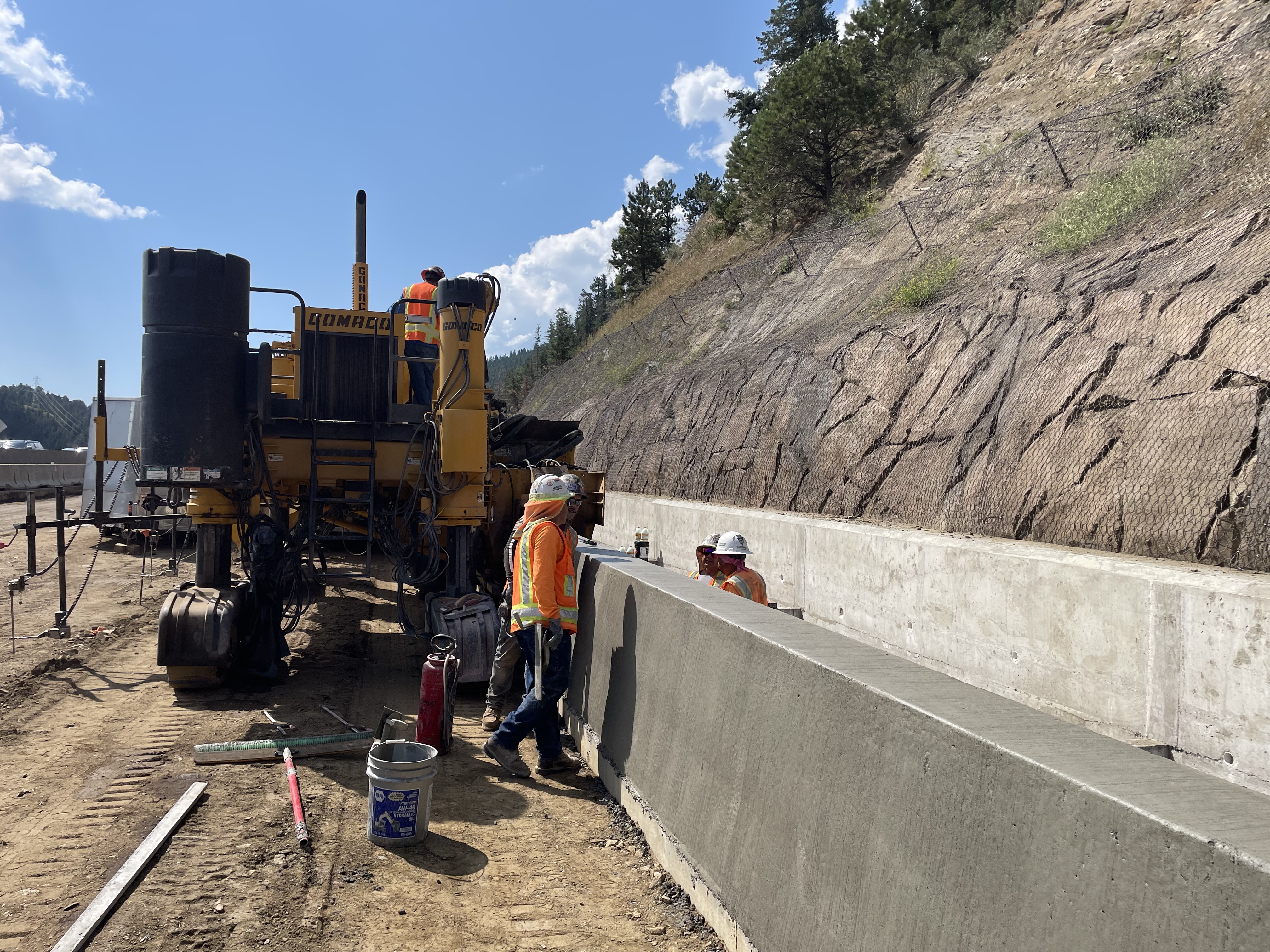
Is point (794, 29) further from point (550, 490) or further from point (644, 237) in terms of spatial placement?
point (550, 490)

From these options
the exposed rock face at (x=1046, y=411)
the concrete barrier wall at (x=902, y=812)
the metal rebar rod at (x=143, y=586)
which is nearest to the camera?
the concrete barrier wall at (x=902, y=812)

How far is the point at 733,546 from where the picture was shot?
6578 mm

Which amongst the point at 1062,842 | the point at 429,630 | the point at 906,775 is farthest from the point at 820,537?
the point at 1062,842

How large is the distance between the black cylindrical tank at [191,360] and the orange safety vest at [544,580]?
2846mm

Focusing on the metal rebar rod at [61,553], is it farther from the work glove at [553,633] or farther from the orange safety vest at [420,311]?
the work glove at [553,633]

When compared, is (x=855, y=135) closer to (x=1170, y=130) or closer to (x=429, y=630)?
(x=1170, y=130)

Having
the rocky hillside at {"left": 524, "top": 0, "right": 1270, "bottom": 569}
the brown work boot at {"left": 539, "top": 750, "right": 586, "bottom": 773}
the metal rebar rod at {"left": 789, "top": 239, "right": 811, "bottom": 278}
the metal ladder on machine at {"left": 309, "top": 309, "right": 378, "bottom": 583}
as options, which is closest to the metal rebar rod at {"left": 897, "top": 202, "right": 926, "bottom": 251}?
the rocky hillside at {"left": 524, "top": 0, "right": 1270, "bottom": 569}

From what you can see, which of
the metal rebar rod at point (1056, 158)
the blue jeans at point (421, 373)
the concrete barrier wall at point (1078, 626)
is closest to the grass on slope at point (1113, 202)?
the metal rebar rod at point (1056, 158)

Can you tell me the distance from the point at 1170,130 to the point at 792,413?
613 centimetres

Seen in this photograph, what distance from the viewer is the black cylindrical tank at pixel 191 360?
650 centimetres

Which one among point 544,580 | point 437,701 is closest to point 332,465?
point 437,701

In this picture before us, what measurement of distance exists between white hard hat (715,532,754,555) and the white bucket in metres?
2.81

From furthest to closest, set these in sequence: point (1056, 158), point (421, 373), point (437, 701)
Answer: point (1056, 158) < point (421, 373) < point (437, 701)

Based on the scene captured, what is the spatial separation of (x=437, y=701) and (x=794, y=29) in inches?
1807
